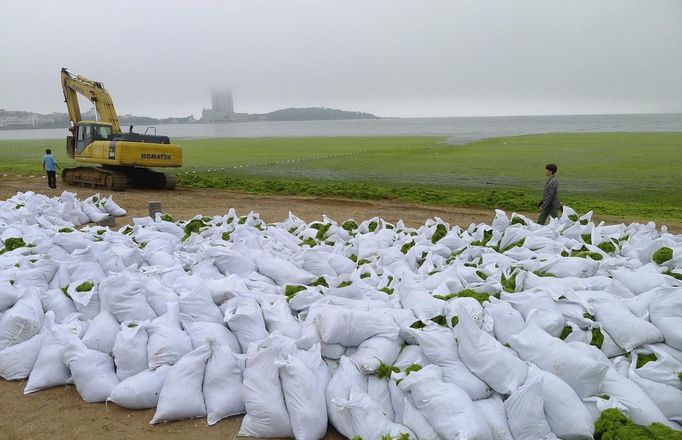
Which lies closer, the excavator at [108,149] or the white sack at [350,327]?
the white sack at [350,327]

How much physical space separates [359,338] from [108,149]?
12.4 meters

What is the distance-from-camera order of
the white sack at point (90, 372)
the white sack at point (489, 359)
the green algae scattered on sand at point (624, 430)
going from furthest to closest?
the white sack at point (90, 372)
the white sack at point (489, 359)
the green algae scattered on sand at point (624, 430)

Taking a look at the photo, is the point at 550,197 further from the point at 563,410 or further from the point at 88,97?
the point at 88,97

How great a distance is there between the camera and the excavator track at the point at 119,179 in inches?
565

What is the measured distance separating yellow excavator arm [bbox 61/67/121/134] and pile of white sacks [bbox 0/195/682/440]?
11.4 meters

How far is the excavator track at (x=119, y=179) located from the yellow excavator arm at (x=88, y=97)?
1268 mm

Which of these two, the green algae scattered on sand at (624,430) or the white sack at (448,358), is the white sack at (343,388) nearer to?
the white sack at (448,358)

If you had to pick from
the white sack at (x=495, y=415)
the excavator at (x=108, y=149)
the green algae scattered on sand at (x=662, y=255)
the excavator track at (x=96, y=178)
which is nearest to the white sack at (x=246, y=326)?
the white sack at (x=495, y=415)

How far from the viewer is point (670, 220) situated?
1034 cm

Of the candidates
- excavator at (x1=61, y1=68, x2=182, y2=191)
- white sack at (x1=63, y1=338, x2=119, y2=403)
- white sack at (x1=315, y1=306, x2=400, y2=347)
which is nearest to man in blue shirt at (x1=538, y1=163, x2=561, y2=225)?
white sack at (x1=315, y1=306, x2=400, y2=347)

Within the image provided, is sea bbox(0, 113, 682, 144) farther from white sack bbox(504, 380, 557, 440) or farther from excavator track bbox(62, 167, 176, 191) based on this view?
white sack bbox(504, 380, 557, 440)

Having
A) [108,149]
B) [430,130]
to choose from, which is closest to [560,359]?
[108,149]

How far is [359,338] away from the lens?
3.39 metres

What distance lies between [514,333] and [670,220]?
8.93m
